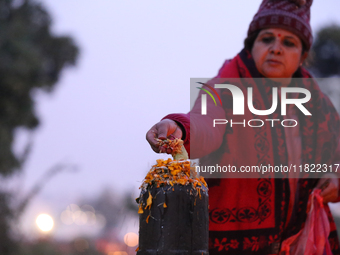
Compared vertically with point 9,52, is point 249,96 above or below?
below

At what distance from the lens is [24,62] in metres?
9.41

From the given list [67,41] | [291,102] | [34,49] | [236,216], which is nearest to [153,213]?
[236,216]

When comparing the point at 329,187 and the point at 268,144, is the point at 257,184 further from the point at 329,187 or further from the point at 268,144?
the point at 329,187

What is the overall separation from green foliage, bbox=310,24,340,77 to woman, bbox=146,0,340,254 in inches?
356

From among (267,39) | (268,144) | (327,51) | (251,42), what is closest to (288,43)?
(267,39)

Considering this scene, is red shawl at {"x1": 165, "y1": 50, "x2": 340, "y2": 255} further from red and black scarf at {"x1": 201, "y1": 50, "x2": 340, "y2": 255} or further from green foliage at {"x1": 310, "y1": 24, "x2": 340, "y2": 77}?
green foliage at {"x1": 310, "y1": 24, "x2": 340, "y2": 77}

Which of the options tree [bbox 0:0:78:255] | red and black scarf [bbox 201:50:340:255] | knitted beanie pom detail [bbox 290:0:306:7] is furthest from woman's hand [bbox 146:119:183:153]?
tree [bbox 0:0:78:255]

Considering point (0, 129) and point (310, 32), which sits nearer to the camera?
point (310, 32)

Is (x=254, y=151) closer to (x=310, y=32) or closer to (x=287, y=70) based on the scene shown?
(x=287, y=70)

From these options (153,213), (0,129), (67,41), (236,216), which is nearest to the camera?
(153,213)

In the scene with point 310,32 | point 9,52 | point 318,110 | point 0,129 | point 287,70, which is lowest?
point 318,110

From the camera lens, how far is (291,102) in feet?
7.86

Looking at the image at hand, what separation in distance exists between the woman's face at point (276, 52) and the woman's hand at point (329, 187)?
0.75 meters

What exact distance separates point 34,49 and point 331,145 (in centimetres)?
919
